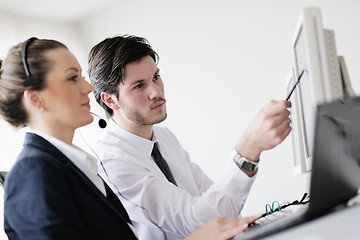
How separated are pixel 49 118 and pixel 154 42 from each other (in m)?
2.34

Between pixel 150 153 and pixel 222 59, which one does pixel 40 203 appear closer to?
pixel 150 153

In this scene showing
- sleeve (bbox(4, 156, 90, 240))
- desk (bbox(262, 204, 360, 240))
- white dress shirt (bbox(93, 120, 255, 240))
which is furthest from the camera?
white dress shirt (bbox(93, 120, 255, 240))

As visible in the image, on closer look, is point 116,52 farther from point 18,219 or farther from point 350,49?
point 350,49

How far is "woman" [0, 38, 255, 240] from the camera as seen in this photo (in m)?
0.96

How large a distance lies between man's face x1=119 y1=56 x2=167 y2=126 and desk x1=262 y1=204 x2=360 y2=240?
92 centimetres

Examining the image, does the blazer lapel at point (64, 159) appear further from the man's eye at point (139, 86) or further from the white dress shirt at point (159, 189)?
the man's eye at point (139, 86)

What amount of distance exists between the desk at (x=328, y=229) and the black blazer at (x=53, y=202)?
0.40 meters

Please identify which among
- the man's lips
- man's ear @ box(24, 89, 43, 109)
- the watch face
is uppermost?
man's ear @ box(24, 89, 43, 109)

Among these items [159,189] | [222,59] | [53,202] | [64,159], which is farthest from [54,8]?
[53,202]

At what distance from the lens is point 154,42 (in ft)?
11.2

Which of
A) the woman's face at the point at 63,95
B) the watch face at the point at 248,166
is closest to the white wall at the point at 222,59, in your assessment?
the watch face at the point at 248,166

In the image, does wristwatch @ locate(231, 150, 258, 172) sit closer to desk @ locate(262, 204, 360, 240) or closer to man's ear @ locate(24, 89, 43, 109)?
desk @ locate(262, 204, 360, 240)

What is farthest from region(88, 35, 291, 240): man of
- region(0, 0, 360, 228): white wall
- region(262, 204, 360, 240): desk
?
region(0, 0, 360, 228): white wall

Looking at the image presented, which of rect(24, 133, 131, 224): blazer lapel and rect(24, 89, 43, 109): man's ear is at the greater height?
rect(24, 89, 43, 109): man's ear
